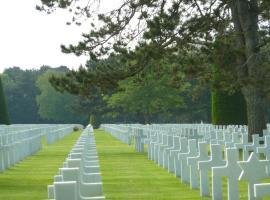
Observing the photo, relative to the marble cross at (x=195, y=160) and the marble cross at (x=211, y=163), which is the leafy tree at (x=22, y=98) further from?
the marble cross at (x=211, y=163)

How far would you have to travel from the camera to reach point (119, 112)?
82938 mm

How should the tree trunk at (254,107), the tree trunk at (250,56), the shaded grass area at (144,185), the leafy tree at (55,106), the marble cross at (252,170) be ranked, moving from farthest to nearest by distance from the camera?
the leafy tree at (55,106) → the tree trunk at (254,107) → the tree trunk at (250,56) → the shaded grass area at (144,185) → the marble cross at (252,170)

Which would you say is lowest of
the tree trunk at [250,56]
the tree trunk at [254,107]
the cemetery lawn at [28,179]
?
the cemetery lawn at [28,179]

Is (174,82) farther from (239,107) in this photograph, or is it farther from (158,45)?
(239,107)

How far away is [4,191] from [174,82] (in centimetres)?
1091

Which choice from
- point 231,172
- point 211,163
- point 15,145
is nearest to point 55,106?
point 15,145

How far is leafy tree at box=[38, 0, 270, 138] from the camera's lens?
19.2m

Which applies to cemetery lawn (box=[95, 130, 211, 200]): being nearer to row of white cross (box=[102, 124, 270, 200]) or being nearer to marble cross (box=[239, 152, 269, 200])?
row of white cross (box=[102, 124, 270, 200])

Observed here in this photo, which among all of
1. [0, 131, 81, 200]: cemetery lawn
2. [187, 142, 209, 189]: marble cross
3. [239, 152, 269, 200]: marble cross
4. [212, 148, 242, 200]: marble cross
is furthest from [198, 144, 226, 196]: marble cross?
[0, 131, 81, 200]: cemetery lawn

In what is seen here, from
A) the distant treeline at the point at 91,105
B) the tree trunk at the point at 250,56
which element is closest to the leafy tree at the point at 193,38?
the tree trunk at the point at 250,56

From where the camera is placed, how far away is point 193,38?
20438 mm

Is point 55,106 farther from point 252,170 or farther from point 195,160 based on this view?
point 252,170

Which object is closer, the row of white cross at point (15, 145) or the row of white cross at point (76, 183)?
the row of white cross at point (76, 183)

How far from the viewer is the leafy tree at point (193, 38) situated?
63.2 ft
